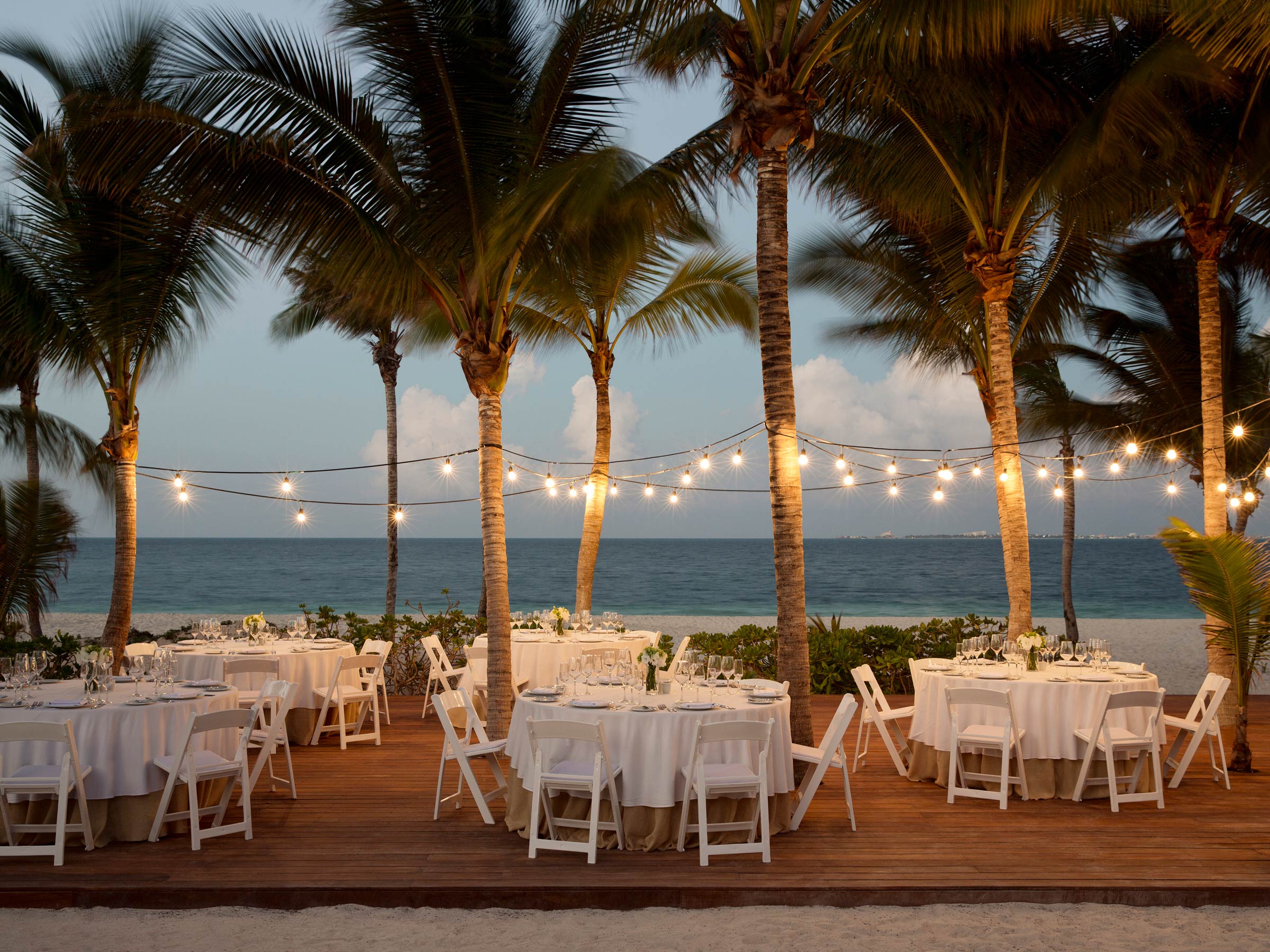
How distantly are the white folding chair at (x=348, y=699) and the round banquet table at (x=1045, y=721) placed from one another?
4453mm

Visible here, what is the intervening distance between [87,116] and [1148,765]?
805cm

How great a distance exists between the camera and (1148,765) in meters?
Answer: 6.73

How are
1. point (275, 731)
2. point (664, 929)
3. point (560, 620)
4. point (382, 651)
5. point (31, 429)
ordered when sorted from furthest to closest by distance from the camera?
point (31, 429)
point (560, 620)
point (382, 651)
point (275, 731)
point (664, 929)

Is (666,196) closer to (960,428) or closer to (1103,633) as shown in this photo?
(1103,633)

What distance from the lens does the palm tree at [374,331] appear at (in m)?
15.4

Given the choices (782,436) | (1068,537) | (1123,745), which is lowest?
(1123,745)

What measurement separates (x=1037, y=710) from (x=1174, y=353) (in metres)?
10.9

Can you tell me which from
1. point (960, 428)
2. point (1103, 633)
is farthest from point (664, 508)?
point (1103, 633)

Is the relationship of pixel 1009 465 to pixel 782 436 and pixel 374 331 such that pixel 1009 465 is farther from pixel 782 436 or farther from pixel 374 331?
pixel 374 331

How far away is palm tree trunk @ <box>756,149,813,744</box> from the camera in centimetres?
641

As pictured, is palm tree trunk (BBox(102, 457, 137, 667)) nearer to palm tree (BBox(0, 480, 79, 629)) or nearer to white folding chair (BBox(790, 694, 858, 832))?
palm tree (BBox(0, 480, 79, 629))

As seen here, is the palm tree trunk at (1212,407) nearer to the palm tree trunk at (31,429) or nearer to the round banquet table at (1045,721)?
the round banquet table at (1045,721)

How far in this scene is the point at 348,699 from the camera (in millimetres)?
8609


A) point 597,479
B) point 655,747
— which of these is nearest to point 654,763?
point 655,747
